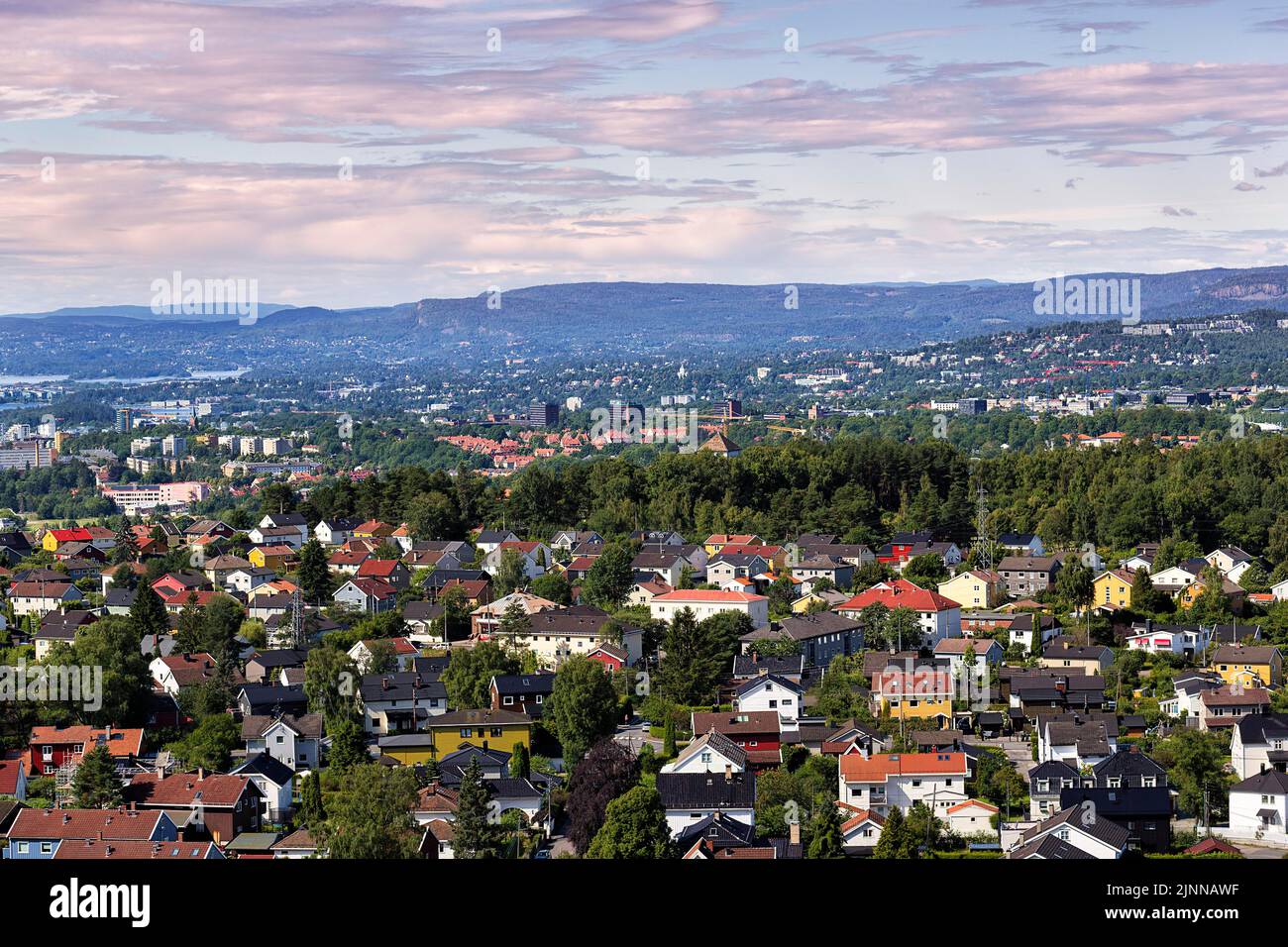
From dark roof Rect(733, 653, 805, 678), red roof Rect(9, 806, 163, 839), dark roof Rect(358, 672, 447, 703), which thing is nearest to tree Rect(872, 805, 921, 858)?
red roof Rect(9, 806, 163, 839)

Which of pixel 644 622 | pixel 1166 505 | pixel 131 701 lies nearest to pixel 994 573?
pixel 1166 505

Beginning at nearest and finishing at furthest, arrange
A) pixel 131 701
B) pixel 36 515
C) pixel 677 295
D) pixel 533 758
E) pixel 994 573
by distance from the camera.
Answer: pixel 533 758 → pixel 131 701 → pixel 994 573 → pixel 36 515 → pixel 677 295

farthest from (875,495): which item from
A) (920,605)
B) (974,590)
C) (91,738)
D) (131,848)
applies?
(131,848)

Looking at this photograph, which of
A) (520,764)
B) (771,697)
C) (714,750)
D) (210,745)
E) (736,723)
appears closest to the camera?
(714,750)

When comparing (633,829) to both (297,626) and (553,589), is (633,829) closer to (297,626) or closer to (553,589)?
(297,626)

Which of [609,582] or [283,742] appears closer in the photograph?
[283,742]
